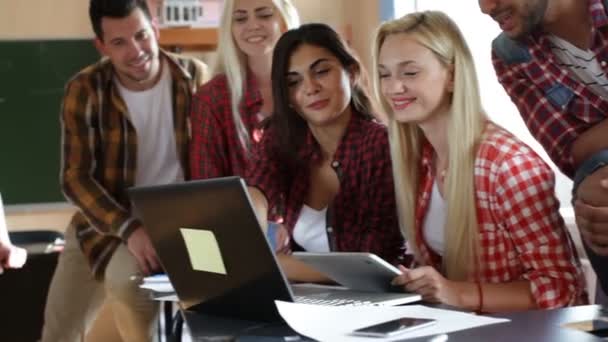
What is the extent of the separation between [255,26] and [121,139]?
64 centimetres

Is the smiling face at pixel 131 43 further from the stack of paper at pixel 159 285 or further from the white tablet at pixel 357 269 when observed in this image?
the white tablet at pixel 357 269

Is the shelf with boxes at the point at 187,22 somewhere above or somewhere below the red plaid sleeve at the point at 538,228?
above

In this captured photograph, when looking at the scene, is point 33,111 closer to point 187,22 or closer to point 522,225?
point 187,22

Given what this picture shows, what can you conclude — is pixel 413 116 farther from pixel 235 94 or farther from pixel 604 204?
pixel 235 94

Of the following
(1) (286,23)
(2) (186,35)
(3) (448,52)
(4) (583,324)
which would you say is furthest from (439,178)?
(2) (186,35)

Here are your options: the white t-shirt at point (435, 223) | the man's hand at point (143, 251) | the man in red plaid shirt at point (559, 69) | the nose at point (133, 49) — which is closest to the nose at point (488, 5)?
the man in red plaid shirt at point (559, 69)

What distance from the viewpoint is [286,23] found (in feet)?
9.12

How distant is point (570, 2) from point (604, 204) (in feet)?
1.74

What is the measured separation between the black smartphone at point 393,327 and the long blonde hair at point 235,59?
1423 millimetres

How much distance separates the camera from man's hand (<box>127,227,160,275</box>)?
263cm

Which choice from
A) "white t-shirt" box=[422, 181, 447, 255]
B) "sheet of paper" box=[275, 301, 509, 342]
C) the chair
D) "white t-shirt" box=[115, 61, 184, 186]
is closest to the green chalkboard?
the chair

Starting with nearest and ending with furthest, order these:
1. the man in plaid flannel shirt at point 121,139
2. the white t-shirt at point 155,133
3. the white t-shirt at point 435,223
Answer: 1. the white t-shirt at point 435,223
2. the man in plaid flannel shirt at point 121,139
3. the white t-shirt at point 155,133

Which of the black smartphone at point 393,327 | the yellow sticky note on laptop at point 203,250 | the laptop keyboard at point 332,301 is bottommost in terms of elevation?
the laptop keyboard at point 332,301

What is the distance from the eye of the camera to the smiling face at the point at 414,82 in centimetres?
197
